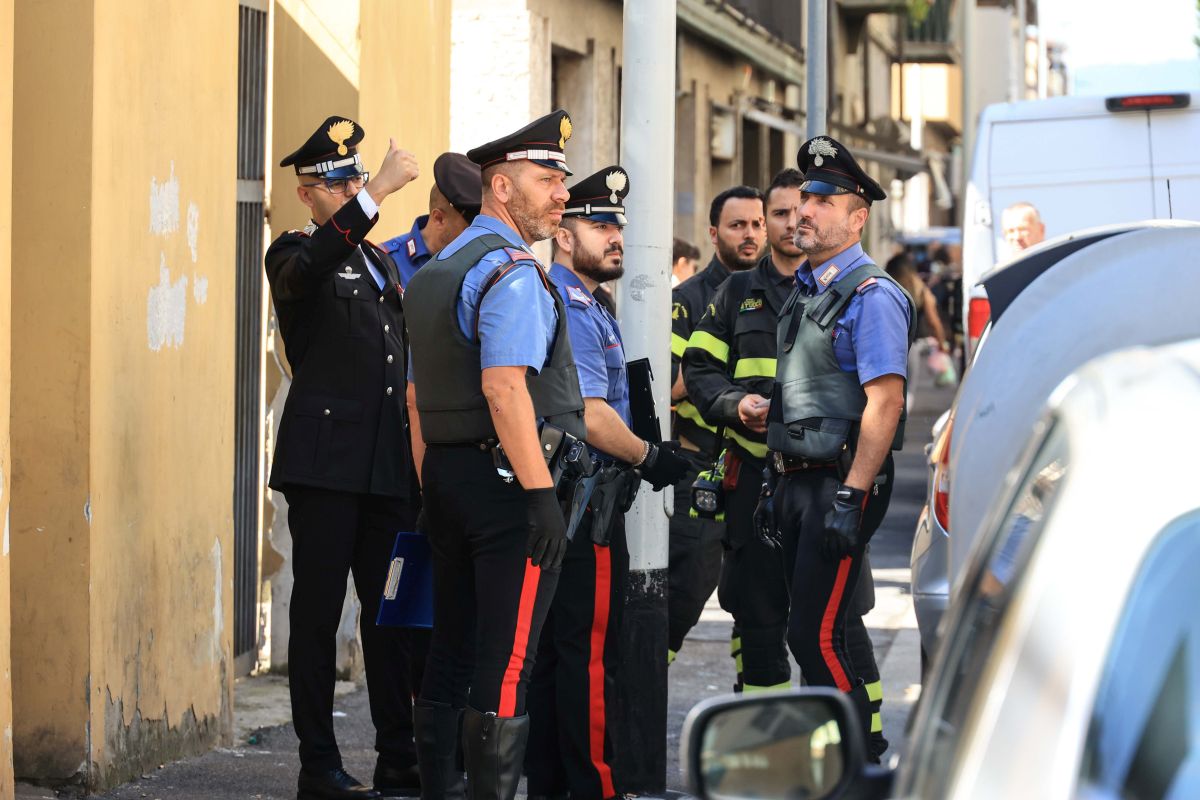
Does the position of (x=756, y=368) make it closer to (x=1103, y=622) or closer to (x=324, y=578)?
(x=324, y=578)

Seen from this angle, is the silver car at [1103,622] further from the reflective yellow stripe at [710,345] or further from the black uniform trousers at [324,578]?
the reflective yellow stripe at [710,345]

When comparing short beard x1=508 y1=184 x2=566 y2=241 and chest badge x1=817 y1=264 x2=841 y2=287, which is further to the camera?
chest badge x1=817 y1=264 x2=841 y2=287

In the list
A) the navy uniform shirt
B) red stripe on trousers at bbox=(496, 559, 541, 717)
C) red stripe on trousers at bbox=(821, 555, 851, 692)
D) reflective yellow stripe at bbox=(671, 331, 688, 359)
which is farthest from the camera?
reflective yellow stripe at bbox=(671, 331, 688, 359)

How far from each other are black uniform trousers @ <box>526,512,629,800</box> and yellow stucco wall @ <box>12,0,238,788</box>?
4.40ft

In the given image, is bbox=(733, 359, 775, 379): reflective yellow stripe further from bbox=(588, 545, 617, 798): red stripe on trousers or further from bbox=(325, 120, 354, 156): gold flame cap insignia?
bbox=(325, 120, 354, 156): gold flame cap insignia

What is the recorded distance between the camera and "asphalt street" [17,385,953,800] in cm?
604

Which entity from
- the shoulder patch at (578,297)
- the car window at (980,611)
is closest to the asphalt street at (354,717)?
the shoulder patch at (578,297)

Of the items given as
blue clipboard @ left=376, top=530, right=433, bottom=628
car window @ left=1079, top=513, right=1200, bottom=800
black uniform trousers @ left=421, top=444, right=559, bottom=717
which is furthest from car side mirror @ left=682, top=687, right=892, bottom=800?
blue clipboard @ left=376, top=530, right=433, bottom=628

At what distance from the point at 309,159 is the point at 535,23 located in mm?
6917

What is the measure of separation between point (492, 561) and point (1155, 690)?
331 centimetres

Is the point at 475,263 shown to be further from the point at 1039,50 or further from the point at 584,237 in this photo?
the point at 1039,50

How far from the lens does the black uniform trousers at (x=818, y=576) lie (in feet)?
19.2

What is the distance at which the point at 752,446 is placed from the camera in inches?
262

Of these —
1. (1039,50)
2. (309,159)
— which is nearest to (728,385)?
(309,159)
